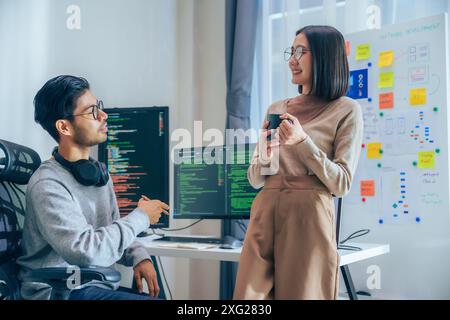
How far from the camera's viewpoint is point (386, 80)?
1.97 m

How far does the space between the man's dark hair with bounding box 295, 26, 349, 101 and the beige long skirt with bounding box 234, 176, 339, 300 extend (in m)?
0.27

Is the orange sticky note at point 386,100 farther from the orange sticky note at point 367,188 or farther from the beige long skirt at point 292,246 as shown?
the beige long skirt at point 292,246

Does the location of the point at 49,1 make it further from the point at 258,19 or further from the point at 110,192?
the point at 258,19

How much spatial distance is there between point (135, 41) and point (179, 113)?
0.45 metres

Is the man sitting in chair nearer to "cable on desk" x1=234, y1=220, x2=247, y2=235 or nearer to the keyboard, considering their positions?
the keyboard

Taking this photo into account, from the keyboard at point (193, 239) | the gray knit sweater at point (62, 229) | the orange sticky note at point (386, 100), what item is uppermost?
the orange sticky note at point (386, 100)

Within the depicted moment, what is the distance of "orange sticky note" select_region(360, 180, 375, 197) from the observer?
1.99 meters

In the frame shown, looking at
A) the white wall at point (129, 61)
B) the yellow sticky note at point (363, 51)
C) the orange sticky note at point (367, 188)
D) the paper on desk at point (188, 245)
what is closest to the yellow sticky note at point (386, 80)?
the yellow sticky note at point (363, 51)

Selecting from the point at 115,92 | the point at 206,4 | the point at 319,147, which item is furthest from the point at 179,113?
the point at 319,147

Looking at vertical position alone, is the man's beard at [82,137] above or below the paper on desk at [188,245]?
above

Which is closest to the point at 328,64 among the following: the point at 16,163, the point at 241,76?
the point at 16,163

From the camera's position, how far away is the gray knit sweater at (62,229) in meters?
1.19

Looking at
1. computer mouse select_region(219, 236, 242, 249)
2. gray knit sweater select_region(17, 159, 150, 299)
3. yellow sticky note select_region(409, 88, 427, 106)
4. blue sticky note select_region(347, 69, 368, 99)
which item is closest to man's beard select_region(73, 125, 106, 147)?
gray knit sweater select_region(17, 159, 150, 299)

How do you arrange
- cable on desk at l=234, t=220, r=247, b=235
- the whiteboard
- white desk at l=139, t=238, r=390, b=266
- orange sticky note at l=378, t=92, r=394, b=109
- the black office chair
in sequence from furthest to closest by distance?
cable on desk at l=234, t=220, r=247, b=235 < orange sticky note at l=378, t=92, r=394, b=109 < the whiteboard < white desk at l=139, t=238, r=390, b=266 < the black office chair
